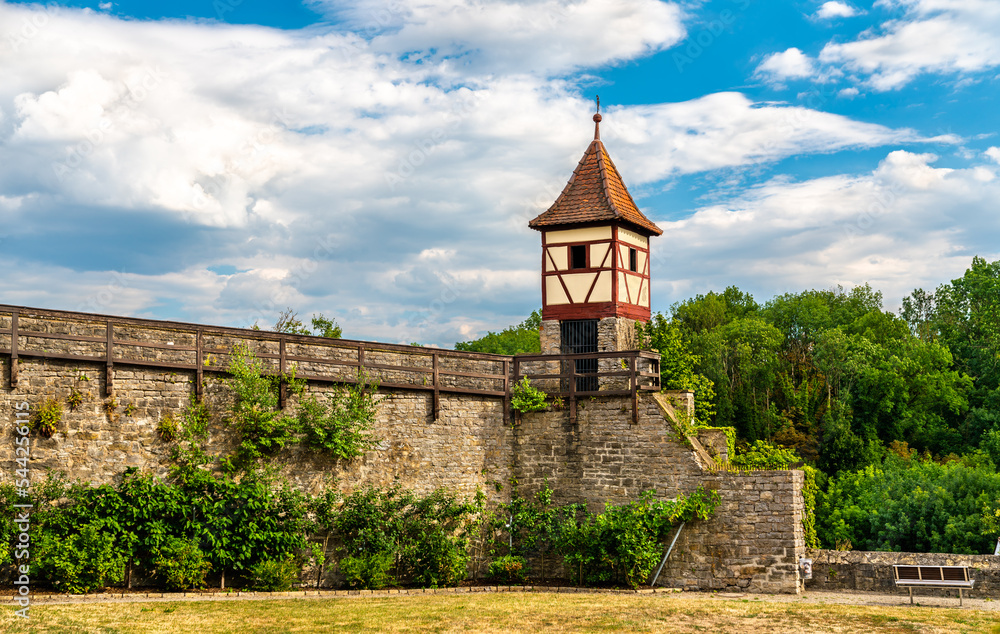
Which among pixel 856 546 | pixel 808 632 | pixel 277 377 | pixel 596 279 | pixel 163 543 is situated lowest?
pixel 856 546

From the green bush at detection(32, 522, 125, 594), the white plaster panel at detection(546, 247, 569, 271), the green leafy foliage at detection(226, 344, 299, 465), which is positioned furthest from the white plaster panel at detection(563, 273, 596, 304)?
the green bush at detection(32, 522, 125, 594)

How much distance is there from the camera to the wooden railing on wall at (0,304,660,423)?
12.6m

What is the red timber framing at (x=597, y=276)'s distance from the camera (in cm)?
2136

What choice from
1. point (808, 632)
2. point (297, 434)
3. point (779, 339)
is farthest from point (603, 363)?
point (779, 339)

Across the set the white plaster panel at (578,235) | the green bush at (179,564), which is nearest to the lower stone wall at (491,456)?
the green bush at (179,564)

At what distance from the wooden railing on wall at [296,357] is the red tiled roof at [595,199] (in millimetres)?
4833

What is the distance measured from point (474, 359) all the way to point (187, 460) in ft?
18.3

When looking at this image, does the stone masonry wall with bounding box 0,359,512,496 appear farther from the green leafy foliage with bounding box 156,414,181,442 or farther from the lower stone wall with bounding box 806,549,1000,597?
the lower stone wall with bounding box 806,549,1000,597

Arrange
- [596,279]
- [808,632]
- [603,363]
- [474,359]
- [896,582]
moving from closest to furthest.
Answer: [808,632], [896,582], [474,359], [603,363], [596,279]

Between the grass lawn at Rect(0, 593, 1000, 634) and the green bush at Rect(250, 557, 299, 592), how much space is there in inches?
33.7

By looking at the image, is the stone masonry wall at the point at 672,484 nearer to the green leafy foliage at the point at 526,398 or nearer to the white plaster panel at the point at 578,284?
the green leafy foliage at the point at 526,398

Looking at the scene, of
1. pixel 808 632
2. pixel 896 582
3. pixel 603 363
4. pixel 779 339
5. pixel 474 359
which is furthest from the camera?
pixel 779 339

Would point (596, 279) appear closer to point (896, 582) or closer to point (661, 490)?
point (661, 490)

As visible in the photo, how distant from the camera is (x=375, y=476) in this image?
15.4 m
